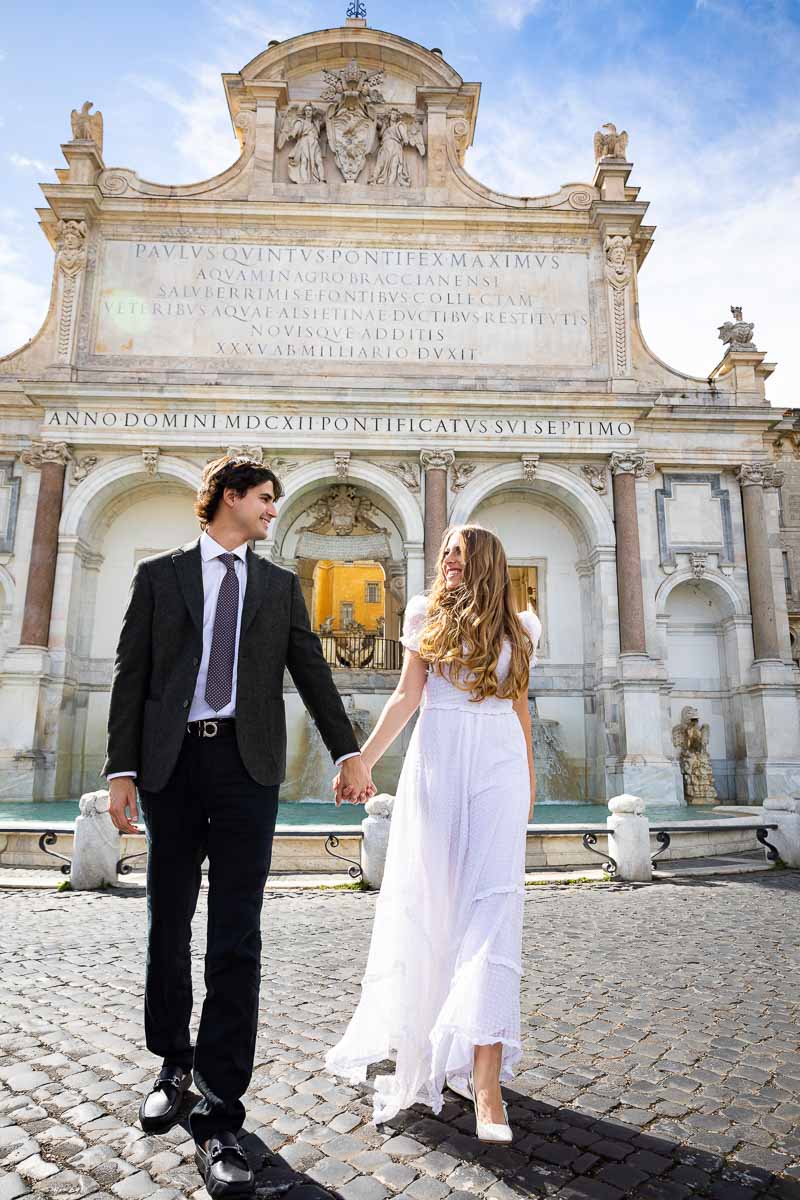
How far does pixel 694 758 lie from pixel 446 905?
15341mm

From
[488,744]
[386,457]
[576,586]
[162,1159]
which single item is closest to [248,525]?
[488,744]

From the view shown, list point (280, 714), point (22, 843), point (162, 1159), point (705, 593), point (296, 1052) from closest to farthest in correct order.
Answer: point (162, 1159), point (280, 714), point (296, 1052), point (22, 843), point (705, 593)

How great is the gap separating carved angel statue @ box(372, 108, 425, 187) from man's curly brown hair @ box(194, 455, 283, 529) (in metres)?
18.7

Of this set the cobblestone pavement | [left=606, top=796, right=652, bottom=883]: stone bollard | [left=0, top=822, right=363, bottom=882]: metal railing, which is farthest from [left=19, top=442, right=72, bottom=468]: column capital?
[left=606, top=796, right=652, bottom=883]: stone bollard

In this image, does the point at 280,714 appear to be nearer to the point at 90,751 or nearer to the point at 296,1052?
the point at 296,1052

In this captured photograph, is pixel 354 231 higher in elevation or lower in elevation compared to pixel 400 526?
higher

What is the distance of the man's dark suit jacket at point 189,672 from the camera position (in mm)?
2684

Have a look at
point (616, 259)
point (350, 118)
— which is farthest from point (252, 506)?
point (350, 118)

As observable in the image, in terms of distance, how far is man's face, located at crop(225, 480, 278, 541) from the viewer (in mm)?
2926

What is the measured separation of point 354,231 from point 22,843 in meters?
15.4

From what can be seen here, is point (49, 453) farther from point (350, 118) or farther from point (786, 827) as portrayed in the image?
point (786, 827)

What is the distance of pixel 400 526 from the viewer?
18547mm

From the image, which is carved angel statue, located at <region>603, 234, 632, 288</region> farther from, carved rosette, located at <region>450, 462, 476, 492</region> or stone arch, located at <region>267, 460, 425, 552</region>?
stone arch, located at <region>267, 460, 425, 552</region>

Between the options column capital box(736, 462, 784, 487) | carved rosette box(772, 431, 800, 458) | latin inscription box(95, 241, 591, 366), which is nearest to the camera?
column capital box(736, 462, 784, 487)
